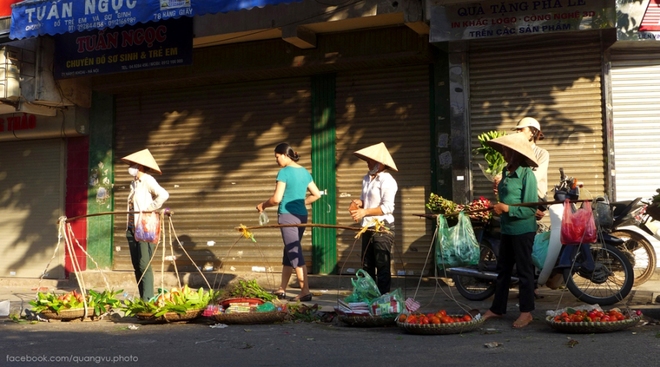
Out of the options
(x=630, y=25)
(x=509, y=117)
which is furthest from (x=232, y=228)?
(x=630, y=25)

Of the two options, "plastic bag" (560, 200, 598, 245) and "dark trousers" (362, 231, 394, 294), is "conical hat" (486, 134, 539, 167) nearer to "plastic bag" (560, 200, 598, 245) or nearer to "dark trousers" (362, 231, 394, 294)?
"plastic bag" (560, 200, 598, 245)

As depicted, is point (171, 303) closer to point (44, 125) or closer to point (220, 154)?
point (220, 154)

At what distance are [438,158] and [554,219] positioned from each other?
2816 millimetres

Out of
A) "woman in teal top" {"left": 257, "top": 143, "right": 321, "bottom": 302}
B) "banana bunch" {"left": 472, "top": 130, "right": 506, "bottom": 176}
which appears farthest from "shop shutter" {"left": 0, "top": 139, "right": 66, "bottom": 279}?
"banana bunch" {"left": 472, "top": 130, "right": 506, "bottom": 176}

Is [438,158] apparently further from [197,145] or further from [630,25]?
[197,145]

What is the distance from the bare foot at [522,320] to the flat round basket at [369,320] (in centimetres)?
109

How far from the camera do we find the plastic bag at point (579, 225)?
7.13 meters

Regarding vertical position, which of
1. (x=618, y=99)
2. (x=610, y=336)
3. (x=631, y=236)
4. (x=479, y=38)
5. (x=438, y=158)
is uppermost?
(x=479, y=38)

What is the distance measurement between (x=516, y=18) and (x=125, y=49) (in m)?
6.12

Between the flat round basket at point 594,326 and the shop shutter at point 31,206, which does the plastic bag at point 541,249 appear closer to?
the flat round basket at point 594,326

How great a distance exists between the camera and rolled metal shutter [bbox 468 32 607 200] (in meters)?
9.83

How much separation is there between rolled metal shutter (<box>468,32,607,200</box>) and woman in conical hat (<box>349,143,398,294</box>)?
8.48 feet

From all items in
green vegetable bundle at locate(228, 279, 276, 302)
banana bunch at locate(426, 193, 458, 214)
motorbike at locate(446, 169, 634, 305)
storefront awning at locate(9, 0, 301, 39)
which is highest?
storefront awning at locate(9, 0, 301, 39)

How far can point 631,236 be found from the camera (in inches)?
329
